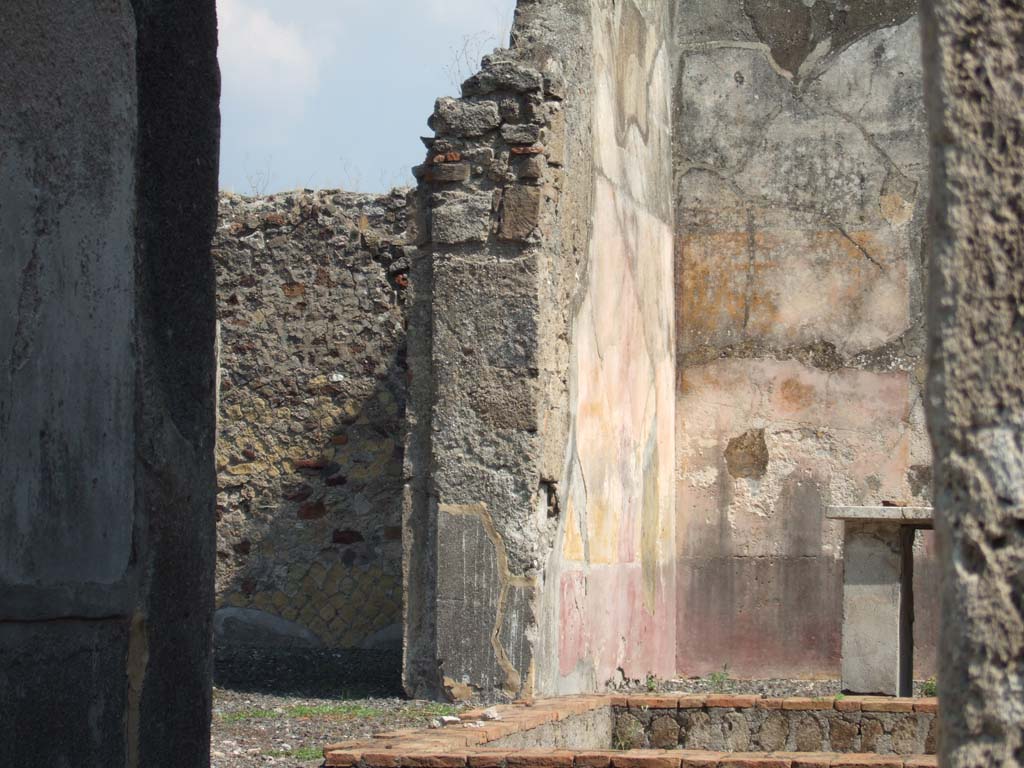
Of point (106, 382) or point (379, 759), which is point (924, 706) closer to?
point (379, 759)

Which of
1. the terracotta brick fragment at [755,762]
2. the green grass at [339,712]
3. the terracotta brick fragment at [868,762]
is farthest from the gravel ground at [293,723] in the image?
the terracotta brick fragment at [868,762]

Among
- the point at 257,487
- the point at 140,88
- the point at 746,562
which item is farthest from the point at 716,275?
the point at 140,88

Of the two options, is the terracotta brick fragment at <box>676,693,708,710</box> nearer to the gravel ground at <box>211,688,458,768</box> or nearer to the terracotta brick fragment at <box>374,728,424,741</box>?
the gravel ground at <box>211,688,458,768</box>

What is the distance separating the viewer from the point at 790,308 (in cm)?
909

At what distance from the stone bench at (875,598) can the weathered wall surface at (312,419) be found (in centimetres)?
259

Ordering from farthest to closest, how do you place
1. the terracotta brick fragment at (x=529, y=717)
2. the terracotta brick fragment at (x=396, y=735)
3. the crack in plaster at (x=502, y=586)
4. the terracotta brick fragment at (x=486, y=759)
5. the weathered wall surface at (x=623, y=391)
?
1. the weathered wall surface at (x=623, y=391)
2. the crack in plaster at (x=502, y=586)
3. the terracotta brick fragment at (x=529, y=717)
4. the terracotta brick fragment at (x=396, y=735)
5. the terracotta brick fragment at (x=486, y=759)

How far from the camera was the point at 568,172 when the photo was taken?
21.8ft

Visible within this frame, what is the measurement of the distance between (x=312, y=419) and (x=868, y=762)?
200 inches

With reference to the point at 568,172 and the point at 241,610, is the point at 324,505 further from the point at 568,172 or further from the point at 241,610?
the point at 568,172

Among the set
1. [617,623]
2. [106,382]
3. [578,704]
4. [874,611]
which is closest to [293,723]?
[578,704]

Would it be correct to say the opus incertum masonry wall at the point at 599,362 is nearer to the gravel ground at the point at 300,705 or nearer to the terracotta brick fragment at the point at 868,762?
the gravel ground at the point at 300,705

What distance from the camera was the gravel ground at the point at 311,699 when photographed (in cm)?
523

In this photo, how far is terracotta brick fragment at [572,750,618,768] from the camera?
357 cm

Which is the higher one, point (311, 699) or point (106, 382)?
point (106, 382)
